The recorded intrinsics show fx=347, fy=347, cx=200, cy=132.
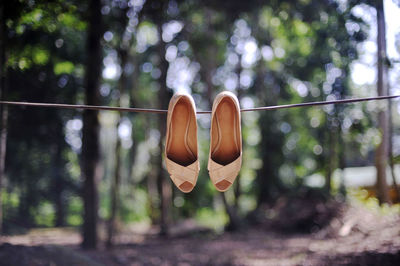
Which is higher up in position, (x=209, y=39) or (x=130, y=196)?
(x=209, y=39)

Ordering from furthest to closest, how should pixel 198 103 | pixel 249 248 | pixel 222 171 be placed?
pixel 198 103 → pixel 249 248 → pixel 222 171

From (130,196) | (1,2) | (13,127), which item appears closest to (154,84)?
(130,196)

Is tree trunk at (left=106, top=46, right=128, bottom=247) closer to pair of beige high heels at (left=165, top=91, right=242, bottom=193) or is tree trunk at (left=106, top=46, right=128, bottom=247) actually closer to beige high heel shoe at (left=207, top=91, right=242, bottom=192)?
pair of beige high heels at (left=165, top=91, right=242, bottom=193)

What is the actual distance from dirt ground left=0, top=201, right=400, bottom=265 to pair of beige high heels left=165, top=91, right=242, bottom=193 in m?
3.39

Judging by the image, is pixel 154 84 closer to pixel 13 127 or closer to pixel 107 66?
pixel 107 66

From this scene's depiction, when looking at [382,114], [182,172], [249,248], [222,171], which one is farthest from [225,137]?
[382,114]

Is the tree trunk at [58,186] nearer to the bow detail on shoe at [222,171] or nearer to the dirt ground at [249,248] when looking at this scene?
the dirt ground at [249,248]

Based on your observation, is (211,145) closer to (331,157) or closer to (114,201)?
(114,201)

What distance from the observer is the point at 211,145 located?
316 centimetres

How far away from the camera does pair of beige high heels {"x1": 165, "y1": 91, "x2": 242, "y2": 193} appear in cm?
308

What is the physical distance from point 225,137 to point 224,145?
0.08 metres

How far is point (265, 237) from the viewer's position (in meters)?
9.98

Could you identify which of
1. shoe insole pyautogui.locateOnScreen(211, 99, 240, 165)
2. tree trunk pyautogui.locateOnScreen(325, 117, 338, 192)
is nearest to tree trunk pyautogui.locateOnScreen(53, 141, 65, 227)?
tree trunk pyautogui.locateOnScreen(325, 117, 338, 192)

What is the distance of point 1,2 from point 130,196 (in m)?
11.9
